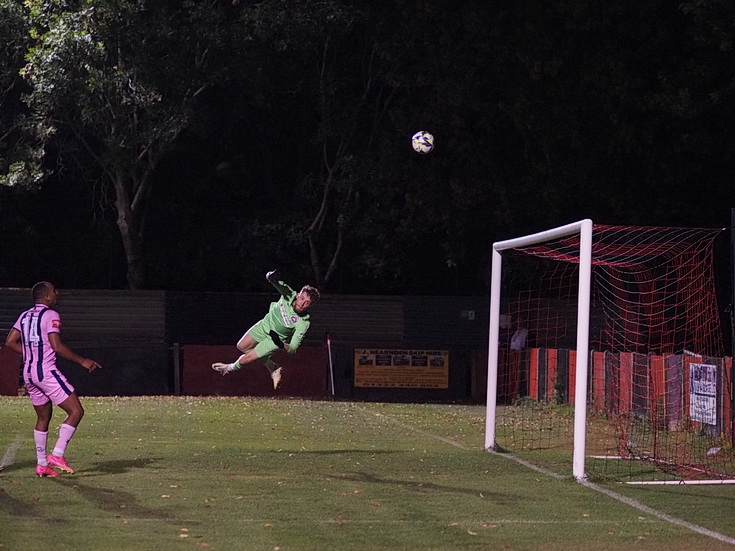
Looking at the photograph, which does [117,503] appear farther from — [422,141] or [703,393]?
[422,141]

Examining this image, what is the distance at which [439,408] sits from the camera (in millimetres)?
25234

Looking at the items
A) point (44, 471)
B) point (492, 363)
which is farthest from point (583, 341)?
point (44, 471)

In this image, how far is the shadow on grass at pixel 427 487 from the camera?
1115 centimetres

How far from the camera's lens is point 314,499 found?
10781 millimetres

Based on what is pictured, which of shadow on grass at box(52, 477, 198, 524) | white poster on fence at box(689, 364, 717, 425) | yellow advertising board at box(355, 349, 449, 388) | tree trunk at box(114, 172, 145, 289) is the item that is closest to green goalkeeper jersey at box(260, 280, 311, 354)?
shadow on grass at box(52, 477, 198, 524)

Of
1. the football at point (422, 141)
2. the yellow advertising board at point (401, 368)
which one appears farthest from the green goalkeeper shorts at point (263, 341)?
the yellow advertising board at point (401, 368)

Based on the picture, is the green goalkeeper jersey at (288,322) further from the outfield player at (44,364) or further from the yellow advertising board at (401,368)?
the yellow advertising board at (401,368)

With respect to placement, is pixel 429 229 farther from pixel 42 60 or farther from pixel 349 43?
pixel 42 60

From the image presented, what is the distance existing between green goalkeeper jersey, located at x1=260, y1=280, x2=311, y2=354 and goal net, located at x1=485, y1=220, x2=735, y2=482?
8.83ft

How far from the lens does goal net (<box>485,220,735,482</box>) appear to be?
13.8m

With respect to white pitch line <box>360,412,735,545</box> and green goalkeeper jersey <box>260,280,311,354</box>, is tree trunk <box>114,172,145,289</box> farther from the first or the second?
white pitch line <box>360,412,735,545</box>

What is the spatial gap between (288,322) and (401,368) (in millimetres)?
14305

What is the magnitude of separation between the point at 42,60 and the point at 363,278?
12.2 m

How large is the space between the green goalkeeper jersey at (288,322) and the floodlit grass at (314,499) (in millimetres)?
1492
